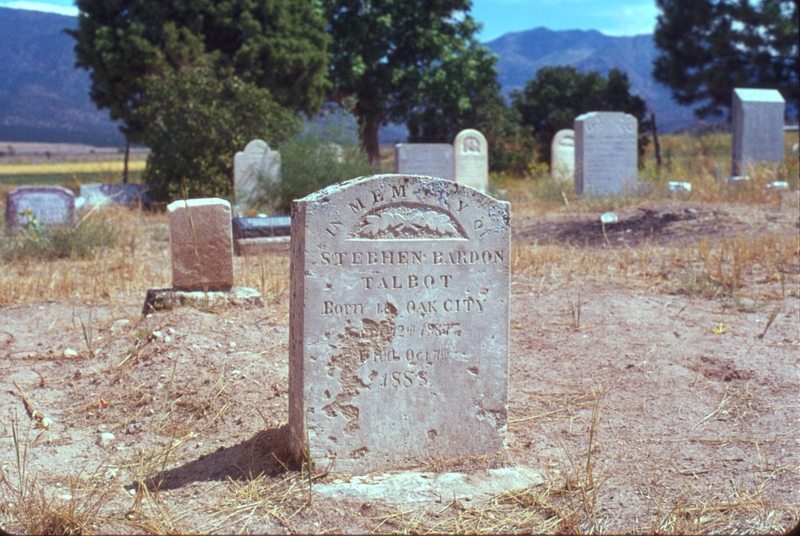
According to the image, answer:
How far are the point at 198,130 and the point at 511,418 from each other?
12561 mm

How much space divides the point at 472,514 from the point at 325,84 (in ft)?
67.4

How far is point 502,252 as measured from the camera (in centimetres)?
345

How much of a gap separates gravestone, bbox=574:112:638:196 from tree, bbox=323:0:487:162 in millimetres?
11742

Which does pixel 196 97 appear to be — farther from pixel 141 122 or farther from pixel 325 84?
pixel 325 84

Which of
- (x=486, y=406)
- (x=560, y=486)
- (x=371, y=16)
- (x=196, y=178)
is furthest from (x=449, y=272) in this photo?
(x=371, y=16)

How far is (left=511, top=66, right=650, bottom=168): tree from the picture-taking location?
91.8 ft

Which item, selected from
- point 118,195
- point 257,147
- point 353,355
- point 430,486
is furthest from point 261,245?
point 118,195

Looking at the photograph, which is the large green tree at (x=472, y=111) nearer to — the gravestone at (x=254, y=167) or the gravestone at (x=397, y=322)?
the gravestone at (x=254, y=167)

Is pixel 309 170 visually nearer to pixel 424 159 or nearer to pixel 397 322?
pixel 424 159

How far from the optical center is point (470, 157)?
16.7 m

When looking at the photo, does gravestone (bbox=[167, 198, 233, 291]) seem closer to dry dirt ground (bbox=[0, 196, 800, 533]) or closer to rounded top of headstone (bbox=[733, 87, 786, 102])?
dry dirt ground (bbox=[0, 196, 800, 533])

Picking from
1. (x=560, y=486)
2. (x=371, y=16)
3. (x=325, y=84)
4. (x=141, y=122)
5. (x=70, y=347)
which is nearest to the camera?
(x=560, y=486)

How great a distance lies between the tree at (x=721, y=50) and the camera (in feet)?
80.4

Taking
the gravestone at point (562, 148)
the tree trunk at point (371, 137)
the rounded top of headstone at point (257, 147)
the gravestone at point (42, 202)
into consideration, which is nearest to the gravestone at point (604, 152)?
the gravestone at point (562, 148)
